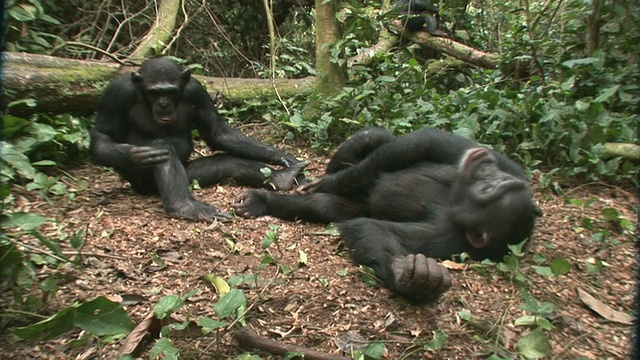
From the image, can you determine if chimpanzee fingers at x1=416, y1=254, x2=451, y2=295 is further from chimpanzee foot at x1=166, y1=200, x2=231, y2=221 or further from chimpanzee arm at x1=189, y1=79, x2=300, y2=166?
chimpanzee arm at x1=189, y1=79, x2=300, y2=166

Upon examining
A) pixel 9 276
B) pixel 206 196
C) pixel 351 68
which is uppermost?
pixel 351 68

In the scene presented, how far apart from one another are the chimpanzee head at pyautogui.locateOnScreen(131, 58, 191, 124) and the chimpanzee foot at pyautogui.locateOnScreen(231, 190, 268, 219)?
120 centimetres

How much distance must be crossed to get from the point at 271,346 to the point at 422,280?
39.5 inches

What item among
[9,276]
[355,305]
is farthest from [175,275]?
[355,305]

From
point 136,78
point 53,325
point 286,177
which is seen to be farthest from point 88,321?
point 286,177

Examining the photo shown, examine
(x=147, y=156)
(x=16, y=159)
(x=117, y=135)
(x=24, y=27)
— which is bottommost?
(x=147, y=156)

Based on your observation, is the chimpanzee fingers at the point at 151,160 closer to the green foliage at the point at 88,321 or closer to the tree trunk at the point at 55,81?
the tree trunk at the point at 55,81

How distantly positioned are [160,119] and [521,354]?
14.1ft

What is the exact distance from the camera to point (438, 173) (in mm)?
4734

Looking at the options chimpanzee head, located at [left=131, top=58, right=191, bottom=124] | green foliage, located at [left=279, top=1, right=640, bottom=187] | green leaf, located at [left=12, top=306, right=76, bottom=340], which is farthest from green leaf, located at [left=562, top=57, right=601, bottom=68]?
green leaf, located at [left=12, top=306, right=76, bottom=340]

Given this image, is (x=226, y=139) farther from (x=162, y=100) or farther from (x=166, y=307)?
(x=166, y=307)

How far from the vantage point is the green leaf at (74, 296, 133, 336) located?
2734 millimetres

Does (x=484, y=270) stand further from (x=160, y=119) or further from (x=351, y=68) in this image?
(x=351, y=68)

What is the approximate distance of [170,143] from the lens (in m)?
A: 5.98
